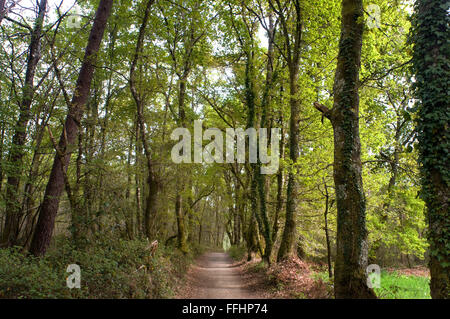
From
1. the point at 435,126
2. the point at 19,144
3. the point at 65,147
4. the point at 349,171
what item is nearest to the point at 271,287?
the point at 349,171

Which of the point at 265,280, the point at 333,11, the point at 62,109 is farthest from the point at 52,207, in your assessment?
the point at 333,11

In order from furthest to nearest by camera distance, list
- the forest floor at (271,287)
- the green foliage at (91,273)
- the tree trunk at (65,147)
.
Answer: the forest floor at (271,287) < the tree trunk at (65,147) < the green foliage at (91,273)

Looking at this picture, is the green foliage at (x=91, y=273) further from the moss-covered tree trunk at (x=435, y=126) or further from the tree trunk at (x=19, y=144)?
the moss-covered tree trunk at (x=435, y=126)

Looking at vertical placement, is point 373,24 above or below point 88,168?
above

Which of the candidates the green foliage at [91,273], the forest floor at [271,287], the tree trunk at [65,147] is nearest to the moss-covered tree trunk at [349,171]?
the forest floor at [271,287]

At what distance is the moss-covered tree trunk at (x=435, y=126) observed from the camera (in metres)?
4.45

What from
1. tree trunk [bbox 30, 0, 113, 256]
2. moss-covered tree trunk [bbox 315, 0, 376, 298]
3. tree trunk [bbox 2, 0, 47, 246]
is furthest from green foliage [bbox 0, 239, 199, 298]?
moss-covered tree trunk [bbox 315, 0, 376, 298]

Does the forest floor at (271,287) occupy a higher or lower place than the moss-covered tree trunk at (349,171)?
lower

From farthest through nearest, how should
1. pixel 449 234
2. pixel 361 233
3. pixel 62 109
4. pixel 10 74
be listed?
pixel 10 74
pixel 62 109
pixel 361 233
pixel 449 234

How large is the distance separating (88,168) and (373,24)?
934 centimetres

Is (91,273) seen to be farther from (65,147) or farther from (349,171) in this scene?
(349,171)

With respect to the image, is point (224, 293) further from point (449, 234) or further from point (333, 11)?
point (333, 11)

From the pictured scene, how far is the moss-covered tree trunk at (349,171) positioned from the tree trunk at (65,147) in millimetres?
6600

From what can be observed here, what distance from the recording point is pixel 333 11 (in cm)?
988
